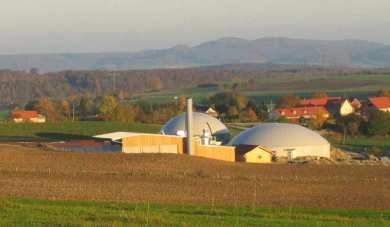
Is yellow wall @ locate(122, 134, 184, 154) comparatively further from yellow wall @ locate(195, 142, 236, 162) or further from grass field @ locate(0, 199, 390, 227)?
grass field @ locate(0, 199, 390, 227)

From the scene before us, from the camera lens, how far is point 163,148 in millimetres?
49312

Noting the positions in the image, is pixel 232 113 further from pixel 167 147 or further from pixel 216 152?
pixel 216 152

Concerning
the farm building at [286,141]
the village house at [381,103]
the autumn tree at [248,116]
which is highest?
the village house at [381,103]

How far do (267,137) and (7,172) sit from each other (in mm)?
23737

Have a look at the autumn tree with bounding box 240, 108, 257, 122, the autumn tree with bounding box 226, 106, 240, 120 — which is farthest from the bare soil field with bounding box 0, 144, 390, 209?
the autumn tree with bounding box 226, 106, 240, 120

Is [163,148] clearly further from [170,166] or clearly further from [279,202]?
[279,202]

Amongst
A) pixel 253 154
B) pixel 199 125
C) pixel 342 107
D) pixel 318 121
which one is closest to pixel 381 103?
pixel 342 107

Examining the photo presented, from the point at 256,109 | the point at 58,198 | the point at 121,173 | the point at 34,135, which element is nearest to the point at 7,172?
the point at 121,173

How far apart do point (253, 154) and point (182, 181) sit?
1902cm

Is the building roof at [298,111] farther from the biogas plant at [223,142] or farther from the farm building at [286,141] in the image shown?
the farm building at [286,141]

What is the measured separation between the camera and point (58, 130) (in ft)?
230

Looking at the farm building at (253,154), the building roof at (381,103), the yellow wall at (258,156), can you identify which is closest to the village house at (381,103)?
the building roof at (381,103)

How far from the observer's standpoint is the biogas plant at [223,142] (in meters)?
49.2

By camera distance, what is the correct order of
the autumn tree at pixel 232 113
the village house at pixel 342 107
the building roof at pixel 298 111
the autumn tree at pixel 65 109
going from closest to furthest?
the autumn tree at pixel 232 113 → the village house at pixel 342 107 → the building roof at pixel 298 111 → the autumn tree at pixel 65 109
